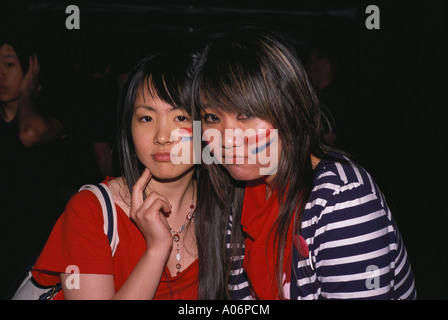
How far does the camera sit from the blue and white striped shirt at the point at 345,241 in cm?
128

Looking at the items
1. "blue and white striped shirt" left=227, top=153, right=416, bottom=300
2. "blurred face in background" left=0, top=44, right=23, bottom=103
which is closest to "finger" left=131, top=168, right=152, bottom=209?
"blue and white striped shirt" left=227, top=153, right=416, bottom=300

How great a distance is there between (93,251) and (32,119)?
149 cm

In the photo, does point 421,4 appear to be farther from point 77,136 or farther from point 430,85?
point 77,136

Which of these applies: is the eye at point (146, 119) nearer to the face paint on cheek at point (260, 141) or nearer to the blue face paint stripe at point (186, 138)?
the blue face paint stripe at point (186, 138)

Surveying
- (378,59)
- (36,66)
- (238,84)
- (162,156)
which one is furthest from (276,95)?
(378,59)

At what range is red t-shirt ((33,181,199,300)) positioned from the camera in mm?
1435

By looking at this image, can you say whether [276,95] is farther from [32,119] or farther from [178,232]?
[32,119]

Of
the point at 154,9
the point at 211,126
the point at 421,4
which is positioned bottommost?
the point at 211,126

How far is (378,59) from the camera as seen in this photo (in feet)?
14.7

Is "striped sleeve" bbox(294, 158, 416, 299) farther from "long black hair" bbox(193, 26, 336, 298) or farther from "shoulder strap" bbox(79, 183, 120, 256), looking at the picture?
"shoulder strap" bbox(79, 183, 120, 256)

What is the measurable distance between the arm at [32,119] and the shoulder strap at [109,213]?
110 centimetres
